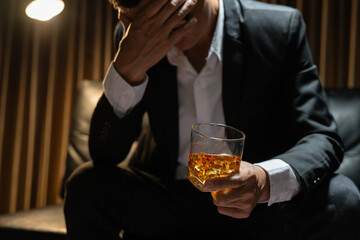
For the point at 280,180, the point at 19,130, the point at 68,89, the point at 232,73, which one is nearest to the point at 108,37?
the point at 68,89

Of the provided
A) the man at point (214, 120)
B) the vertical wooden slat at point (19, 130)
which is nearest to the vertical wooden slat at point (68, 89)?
the vertical wooden slat at point (19, 130)

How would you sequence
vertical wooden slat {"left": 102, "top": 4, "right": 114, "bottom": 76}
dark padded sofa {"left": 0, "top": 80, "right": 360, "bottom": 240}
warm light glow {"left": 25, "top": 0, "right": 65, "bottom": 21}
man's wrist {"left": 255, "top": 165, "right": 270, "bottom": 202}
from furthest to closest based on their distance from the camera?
vertical wooden slat {"left": 102, "top": 4, "right": 114, "bottom": 76}
warm light glow {"left": 25, "top": 0, "right": 65, "bottom": 21}
dark padded sofa {"left": 0, "top": 80, "right": 360, "bottom": 240}
man's wrist {"left": 255, "top": 165, "right": 270, "bottom": 202}

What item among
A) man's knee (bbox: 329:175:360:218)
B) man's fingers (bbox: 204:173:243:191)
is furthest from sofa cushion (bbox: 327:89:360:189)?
man's fingers (bbox: 204:173:243:191)

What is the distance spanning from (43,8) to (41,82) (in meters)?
0.82

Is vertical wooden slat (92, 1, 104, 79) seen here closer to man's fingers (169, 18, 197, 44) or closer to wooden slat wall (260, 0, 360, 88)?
wooden slat wall (260, 0, 360, 88)

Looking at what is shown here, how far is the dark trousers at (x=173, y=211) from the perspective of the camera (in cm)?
106

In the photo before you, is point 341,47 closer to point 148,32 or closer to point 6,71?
point 148,32

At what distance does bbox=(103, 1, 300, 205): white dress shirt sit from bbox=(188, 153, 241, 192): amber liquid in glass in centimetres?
45

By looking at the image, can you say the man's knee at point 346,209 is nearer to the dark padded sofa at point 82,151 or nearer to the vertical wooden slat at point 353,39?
the dark padded sofa at point 82,151

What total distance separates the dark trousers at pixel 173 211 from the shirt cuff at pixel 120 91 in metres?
0.19

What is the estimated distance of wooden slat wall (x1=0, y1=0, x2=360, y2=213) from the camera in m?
2.45

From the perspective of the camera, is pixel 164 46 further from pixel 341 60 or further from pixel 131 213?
pixel 341 60

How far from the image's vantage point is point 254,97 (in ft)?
4.24

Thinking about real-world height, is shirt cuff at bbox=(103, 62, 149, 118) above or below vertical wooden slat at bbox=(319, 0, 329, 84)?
below
